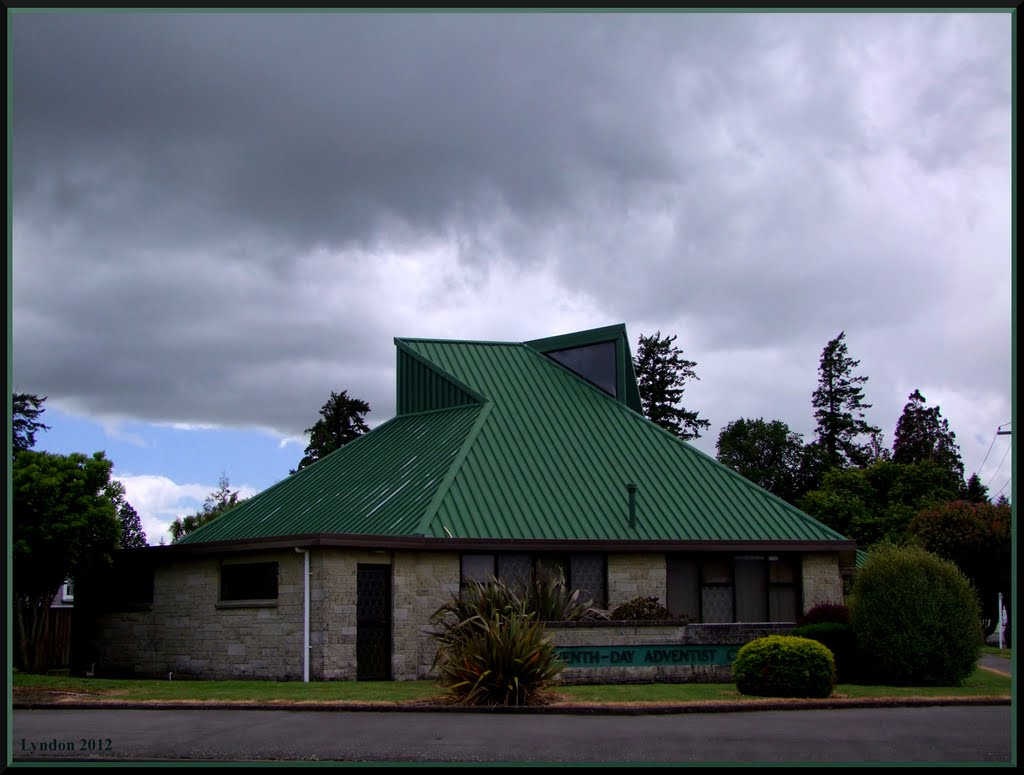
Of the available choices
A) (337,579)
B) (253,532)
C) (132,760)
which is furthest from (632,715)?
(253,532)

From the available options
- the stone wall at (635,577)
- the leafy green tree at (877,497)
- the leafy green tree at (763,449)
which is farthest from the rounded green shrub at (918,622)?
the leafy green tree at (763,449)

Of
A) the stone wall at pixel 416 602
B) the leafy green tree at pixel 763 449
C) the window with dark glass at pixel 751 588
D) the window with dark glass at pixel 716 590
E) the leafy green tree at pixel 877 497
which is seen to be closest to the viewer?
the stone wall at pixel 416 602

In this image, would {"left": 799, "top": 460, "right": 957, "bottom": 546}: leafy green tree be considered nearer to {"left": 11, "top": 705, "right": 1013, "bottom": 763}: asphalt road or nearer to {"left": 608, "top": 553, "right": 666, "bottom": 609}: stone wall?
{"left": 608, "top": 553, "right": 666, "bottom": 609}: stone wall

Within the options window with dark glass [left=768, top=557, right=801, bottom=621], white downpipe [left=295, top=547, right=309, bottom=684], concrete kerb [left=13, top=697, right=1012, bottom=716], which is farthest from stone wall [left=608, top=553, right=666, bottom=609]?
concrete kerb [left=13, top=697, right=1012, bottom=716]

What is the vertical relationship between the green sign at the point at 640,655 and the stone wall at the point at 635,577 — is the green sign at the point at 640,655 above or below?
below

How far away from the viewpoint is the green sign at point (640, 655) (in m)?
20.9

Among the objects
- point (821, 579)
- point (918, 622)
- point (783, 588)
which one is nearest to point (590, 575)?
point (783, 588)

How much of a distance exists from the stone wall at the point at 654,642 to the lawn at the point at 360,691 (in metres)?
0.41

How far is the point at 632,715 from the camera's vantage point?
15.7 m

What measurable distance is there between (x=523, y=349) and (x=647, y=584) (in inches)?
409

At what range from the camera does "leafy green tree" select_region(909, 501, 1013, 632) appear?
46.3 m

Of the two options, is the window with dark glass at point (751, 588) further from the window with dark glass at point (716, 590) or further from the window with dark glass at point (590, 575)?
the window with dark glass at point (590, 575)

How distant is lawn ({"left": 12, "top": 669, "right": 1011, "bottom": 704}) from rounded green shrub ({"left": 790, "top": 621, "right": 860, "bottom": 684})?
946 millimetres

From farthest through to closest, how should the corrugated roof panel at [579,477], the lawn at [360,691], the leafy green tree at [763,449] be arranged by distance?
the leafy green tree at [763,449] → the corrugated roof panel at [579,477] → the lawn at [360,691]
